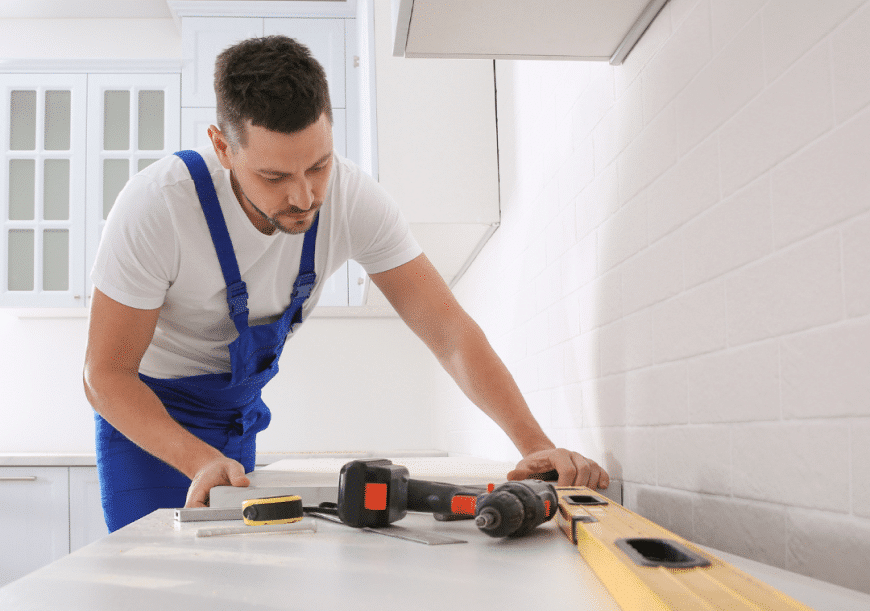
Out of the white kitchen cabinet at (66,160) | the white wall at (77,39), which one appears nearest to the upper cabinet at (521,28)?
the white kitchen cabinet at (66,160)

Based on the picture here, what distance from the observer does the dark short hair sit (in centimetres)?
111

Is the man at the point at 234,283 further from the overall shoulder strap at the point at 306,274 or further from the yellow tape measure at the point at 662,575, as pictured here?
the yellow tape measure at the point at 662,575

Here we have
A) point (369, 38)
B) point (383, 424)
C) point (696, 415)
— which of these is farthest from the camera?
point (383, 424)

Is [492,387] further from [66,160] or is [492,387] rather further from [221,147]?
[66,160]

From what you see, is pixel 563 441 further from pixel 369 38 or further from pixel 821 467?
pixel 369 38

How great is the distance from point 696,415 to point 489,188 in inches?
48.5

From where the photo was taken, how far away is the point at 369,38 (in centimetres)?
216

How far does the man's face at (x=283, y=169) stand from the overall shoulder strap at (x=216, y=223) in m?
0.05

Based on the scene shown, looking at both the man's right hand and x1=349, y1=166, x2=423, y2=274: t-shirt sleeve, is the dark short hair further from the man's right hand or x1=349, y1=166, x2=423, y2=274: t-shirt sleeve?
the man's right hand

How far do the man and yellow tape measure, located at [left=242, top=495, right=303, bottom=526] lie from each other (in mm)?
210

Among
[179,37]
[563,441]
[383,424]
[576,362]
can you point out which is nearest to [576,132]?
[576,362]

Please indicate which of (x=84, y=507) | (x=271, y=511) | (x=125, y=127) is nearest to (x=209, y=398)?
(x=271, y=511)

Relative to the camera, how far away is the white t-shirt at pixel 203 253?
124cm

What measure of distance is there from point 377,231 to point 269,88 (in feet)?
1.24
